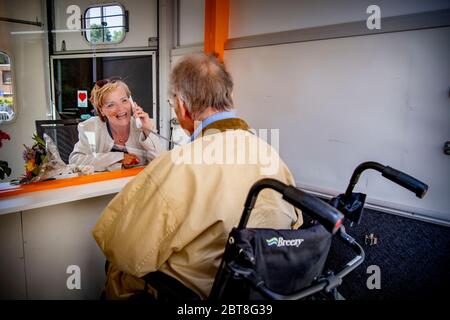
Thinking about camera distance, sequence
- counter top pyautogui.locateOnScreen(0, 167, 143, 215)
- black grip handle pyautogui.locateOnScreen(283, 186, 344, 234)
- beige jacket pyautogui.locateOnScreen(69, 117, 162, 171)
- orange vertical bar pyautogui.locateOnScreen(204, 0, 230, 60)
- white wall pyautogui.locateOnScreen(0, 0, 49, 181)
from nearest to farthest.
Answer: black grip handle pyautogui.locateOnScreen(283, 186, 344, 234)
counter top pyautogui.locateOnScreen(0, 167, 143, 215)
beige jacket pyautogui.locateOnScreen(69, 117, 162, 171)
orange vertical bar pyautogui.locateOnScreen(204, 0, 230, 60)
white wall pyautogui.locateOnScreen(0, 0, 49, 181)

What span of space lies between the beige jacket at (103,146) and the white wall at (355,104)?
868 millimetres

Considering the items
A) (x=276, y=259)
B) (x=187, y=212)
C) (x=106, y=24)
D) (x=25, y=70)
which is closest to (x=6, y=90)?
(x=25, y=70)

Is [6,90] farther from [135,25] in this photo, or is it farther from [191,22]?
[191,22]

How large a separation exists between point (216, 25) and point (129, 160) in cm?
138

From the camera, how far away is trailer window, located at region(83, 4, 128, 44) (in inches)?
131

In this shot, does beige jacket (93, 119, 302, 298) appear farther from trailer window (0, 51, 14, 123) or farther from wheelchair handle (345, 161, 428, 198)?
trailer window (0, 51, 14, 123)

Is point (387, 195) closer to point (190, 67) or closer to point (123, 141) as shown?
point (190, 67)

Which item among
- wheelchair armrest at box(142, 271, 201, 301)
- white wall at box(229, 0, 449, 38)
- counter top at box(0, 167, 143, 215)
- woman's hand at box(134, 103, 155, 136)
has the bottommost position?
wheelchair armrest at box(142, 271, 201, 301)

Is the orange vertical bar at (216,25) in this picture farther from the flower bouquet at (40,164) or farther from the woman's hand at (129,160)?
the flower bouquet at (40,164)

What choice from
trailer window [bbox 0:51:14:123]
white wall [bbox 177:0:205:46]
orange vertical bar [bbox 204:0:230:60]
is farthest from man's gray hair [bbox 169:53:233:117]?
trailer window [bbox 0:51:14:123]

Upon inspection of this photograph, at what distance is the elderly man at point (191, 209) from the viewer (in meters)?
1.15

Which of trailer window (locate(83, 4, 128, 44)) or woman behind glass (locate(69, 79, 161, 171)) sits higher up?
trailer window (locate(83, 4, 128, 44))

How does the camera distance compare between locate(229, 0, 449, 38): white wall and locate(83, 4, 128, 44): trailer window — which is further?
locate(83, 4, 128, 44): trailer window

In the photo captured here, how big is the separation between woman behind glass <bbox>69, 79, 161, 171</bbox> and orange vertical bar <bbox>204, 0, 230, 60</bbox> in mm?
871
